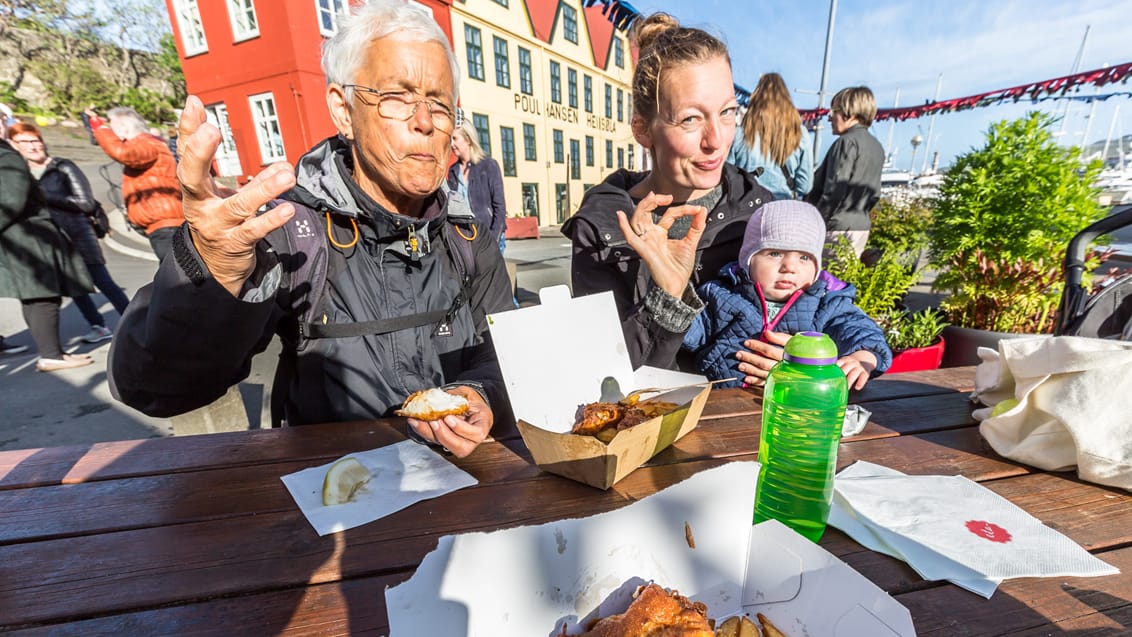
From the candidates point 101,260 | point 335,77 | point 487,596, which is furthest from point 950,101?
point 101,260

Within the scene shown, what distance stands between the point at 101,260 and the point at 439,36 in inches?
243

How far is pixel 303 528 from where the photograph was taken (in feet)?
3.51

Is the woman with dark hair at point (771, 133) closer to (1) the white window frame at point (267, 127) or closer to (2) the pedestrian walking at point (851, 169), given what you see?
(2) the pedestrian walking at point (851, 169)

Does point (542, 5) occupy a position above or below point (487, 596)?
above

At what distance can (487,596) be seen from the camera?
789 millimetres

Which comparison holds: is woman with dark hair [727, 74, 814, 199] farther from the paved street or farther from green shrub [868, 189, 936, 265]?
the paved street

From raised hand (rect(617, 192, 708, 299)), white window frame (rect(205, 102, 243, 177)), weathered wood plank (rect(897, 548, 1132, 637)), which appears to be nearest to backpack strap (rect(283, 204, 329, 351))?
raised hand (rect(617, 192, 708, 299))

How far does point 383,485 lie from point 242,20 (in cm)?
1880

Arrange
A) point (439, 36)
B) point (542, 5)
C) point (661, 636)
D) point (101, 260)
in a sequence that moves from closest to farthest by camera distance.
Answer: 1. point (661, 636)
2. point (439, 36)
3. point (101, 260)
4. point (542, 5)

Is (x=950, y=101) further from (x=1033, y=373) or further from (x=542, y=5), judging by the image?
(x=542, y=5)

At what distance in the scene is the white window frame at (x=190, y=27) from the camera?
15273 millimetres

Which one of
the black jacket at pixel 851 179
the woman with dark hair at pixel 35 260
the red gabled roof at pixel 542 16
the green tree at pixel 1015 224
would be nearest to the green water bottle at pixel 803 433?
the green tree at pixel 1015 224

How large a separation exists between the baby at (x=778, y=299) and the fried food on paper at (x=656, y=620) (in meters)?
1.34

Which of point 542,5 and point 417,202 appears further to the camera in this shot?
point 542,5
